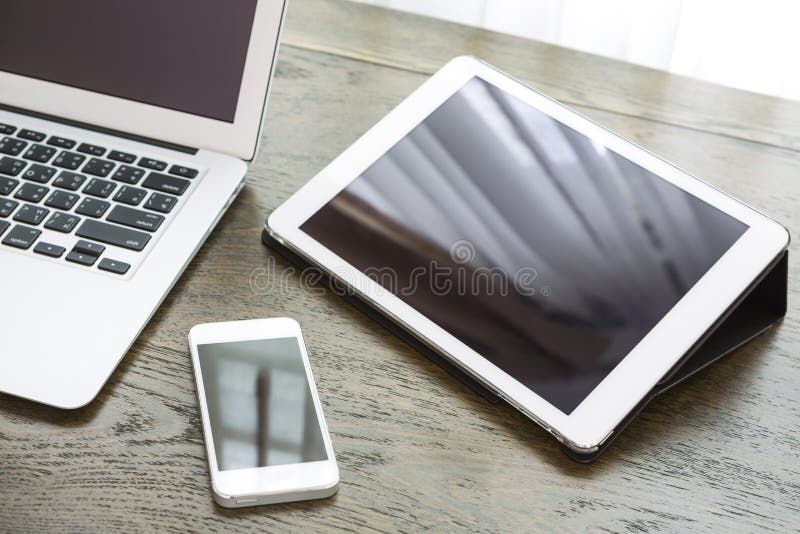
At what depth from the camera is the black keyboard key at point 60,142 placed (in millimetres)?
709

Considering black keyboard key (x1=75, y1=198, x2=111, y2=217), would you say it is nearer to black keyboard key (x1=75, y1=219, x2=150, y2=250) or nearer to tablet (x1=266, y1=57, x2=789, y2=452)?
black keyboard key (x1=75, y1=219, x2=150, y2=250)

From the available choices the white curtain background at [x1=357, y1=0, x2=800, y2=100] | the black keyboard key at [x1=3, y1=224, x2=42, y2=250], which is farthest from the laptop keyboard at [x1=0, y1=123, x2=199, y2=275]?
the white curtain background at [x1=357, y1=0, x2=800, y2=100]

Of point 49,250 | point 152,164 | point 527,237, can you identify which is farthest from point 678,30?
point 49,250

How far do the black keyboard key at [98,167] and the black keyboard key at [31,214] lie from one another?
0.05 meters

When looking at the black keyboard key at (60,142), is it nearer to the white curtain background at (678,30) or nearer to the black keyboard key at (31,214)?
the black keyboard key at (31,214)

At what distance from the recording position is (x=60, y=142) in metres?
0.71

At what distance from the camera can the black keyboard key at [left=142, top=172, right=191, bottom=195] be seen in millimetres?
680

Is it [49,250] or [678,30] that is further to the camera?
[678,30]

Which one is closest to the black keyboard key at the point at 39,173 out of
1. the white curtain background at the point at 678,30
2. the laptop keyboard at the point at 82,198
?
the laptop keyboard at the point at 82,198

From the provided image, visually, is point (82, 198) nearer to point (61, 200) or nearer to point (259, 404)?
point (61, 200)

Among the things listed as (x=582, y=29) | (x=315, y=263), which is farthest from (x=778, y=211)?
(x=582, y=29)

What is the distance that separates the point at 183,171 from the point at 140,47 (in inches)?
4.3

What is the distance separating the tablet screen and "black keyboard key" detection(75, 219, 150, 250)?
125 millimetres

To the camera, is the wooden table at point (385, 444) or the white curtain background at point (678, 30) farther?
the white curtain background at point (678, 30)
